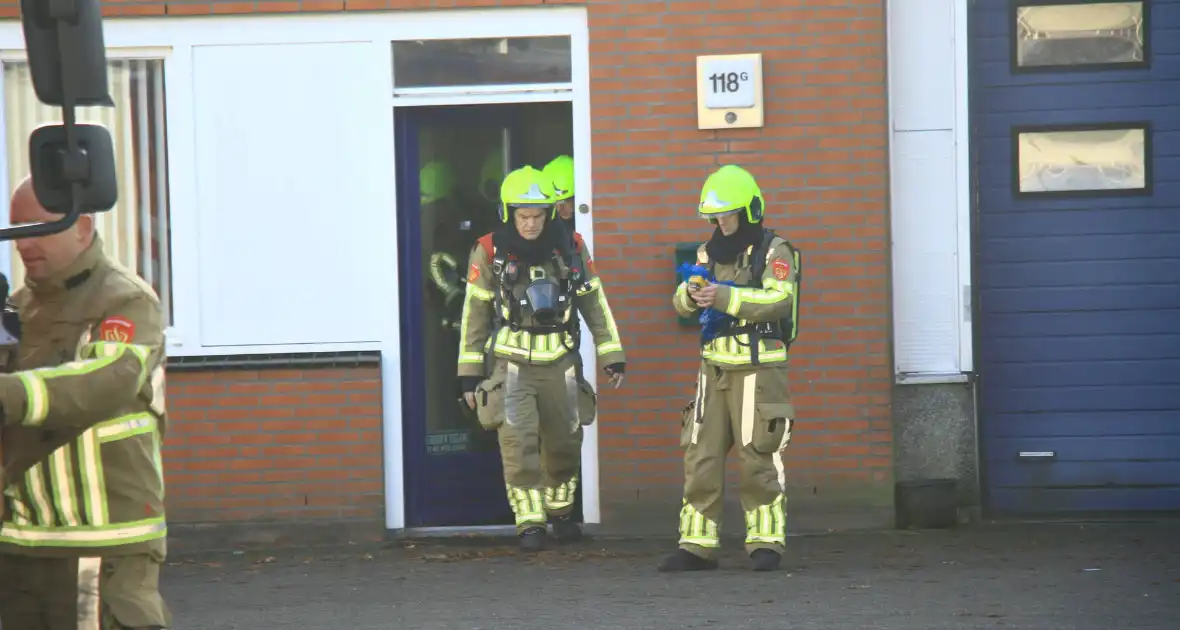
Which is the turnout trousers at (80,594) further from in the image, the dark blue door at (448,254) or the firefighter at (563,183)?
the dark blue door at (448,254)

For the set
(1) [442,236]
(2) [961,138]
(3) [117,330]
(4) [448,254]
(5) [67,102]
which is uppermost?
(2) [961,138]

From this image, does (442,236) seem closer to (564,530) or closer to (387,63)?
(387,63)

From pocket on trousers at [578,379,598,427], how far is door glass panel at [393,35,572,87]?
1.78m

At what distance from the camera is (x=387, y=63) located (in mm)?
10125

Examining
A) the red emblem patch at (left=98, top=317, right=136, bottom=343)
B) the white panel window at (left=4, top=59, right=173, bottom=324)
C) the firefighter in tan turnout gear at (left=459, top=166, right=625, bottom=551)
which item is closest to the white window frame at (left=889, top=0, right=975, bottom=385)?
the firefighter in tan turnout gear at (left=459, top=166, right=625, bottom=551)

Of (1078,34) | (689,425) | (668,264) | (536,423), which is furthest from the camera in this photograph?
(1078,34)

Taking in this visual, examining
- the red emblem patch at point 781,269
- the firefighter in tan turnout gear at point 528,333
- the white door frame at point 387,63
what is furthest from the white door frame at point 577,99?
the red emblem patch at point 781,269

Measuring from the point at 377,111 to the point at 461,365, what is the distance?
5.25 feet

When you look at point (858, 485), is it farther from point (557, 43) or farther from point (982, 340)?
point (557, 43)

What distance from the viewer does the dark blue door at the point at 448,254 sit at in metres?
10.4

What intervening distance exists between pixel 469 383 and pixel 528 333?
1.41 feet

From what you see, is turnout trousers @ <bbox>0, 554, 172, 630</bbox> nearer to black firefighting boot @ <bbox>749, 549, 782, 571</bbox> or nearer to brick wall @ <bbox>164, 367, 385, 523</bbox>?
black firefighting boot @ <bbox>749, 549, 782, 571</bbox>

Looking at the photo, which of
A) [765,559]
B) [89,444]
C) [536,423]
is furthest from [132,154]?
[89,444]

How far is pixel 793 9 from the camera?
998 centimetres
